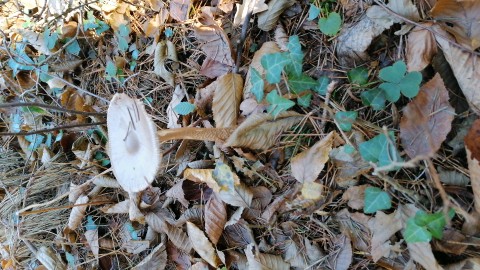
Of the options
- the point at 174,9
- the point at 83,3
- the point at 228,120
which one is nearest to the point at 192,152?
the point at 228,120

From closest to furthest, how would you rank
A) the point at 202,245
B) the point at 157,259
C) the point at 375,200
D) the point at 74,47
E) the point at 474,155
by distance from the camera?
the point at 474,155
the point at 375,200
the point at 202,245
the point at 157,259
the point at 74,47

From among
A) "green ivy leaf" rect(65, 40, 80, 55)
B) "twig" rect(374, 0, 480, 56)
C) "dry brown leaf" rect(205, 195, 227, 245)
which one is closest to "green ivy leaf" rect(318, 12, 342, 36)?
"twig" rect(374, 0, 480, 56)

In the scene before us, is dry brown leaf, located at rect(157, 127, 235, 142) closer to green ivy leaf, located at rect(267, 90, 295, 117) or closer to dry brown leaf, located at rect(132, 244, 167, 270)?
green ivy leaf, located at rect(267, 90, 295, 117)

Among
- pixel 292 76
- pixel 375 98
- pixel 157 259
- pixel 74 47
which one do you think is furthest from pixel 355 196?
pixel 74 47

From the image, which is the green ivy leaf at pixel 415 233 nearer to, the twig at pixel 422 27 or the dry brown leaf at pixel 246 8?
the twig at pixel 422 27

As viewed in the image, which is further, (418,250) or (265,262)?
(265,262)

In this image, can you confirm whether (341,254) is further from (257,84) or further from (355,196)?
(257,84)
